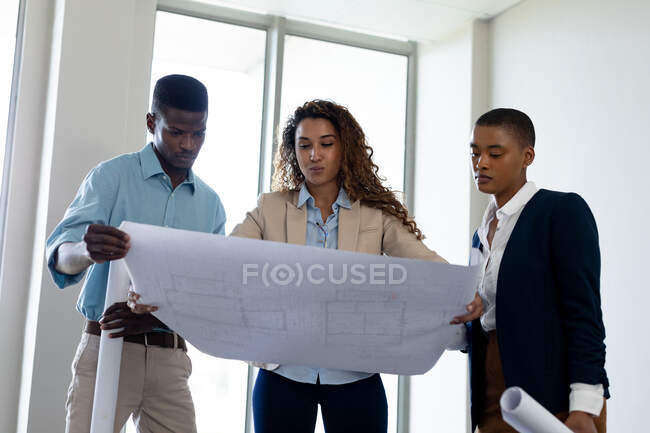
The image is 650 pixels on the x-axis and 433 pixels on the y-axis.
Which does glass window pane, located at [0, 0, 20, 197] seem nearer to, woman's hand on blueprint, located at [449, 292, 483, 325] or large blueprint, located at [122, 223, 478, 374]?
large blueprint, located at [122, 223, 478, 374]

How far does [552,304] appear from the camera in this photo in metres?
1.50

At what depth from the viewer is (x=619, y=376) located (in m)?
2.95

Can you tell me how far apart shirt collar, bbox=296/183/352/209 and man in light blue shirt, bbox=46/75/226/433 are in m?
0.33

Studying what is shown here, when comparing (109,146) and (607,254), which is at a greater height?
(109,146)

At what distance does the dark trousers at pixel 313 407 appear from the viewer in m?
1.69

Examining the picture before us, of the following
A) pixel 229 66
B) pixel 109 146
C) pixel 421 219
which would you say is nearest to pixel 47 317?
pixel 109 146

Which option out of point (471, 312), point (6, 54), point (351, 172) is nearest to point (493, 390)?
point (471, 312)

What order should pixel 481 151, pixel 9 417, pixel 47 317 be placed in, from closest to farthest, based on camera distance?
pixel 481 151 < pixel 47 317 < pixel 9 417

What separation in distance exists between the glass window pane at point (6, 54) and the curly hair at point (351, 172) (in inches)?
71.5

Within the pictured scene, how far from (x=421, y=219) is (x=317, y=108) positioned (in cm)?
248

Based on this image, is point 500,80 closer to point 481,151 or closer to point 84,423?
point 481,151

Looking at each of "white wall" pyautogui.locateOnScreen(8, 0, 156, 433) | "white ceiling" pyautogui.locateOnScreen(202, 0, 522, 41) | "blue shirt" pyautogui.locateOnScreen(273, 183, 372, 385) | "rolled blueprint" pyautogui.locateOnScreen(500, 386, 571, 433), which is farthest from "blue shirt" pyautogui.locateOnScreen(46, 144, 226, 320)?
"white ceiling" pyautogui.locateOnScreen(202, 0, 522, 41)

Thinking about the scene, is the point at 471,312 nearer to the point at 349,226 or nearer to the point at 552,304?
the point at 552,304

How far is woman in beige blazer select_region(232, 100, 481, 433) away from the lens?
1.69 m
